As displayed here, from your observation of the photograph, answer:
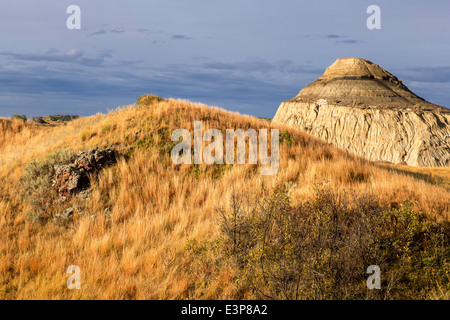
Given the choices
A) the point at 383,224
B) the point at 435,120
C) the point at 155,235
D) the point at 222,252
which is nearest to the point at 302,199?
the point at 383,224

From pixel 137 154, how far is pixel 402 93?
59.2 m

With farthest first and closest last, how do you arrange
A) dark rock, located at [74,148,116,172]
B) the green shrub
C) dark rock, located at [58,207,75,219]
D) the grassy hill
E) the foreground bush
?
the green shrub < dark rock, located at [74,148,116,172] < dark rock, located at [58,207,75,219] < the grassy hill < the foreground bush

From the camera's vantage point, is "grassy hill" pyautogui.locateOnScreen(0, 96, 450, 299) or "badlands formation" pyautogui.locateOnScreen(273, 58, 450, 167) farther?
"badlands formation" pyautogui.locateOnScreen(273, 58, 450, 167)

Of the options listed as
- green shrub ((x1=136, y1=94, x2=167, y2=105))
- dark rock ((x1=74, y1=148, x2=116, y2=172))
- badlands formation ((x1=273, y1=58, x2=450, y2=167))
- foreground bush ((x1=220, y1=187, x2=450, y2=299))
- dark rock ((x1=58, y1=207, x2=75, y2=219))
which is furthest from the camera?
badlands formation ((x1=273, y1=58, x2=450, y2=167))

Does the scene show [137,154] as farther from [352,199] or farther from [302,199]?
[352,199]

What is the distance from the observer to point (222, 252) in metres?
6.14

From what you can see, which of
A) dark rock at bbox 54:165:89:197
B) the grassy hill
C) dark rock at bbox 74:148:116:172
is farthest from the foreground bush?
dark rock at bbox 74:148:116:172

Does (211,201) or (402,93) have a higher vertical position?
(402,93)

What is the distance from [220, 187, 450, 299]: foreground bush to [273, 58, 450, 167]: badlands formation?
42.2m

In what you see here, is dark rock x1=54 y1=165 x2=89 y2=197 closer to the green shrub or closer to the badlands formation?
the green shrub

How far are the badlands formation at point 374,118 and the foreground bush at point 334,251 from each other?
42188mm

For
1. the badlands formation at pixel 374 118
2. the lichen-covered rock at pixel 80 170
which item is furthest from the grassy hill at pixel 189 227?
the badlands formation at pixel 374 118

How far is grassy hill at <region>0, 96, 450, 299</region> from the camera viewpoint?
5141 mm

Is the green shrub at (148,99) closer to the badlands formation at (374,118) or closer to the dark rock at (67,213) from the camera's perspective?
the dark rock at (67,213)
